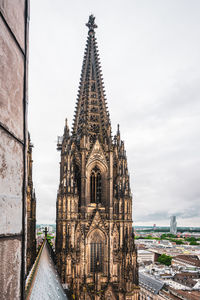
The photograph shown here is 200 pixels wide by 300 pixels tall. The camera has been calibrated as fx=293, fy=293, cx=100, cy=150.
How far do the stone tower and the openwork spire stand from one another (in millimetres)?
102

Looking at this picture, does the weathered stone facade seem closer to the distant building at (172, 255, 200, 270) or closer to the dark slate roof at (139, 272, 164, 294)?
the dark slate roof at (139, 272, 164, 294)

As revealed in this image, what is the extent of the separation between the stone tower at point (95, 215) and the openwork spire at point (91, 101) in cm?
10

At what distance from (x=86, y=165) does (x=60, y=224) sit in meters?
5.44

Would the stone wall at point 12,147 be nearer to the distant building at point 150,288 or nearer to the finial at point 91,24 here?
the finial at point 91,24

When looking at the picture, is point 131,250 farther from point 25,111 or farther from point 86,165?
point 25,111

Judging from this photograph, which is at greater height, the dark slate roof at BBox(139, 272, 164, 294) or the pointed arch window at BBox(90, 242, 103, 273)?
the pointed arch window at BBox(90, 242, 103, 273)

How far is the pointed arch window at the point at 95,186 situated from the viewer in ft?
85.1

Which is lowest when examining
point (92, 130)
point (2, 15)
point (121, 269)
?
point (121, 269)

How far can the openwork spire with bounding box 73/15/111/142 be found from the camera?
27656mm

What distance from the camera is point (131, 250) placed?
25047 millimetres

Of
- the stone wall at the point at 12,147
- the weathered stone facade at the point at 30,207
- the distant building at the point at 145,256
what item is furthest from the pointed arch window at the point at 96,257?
the distant building at the point at 145,256

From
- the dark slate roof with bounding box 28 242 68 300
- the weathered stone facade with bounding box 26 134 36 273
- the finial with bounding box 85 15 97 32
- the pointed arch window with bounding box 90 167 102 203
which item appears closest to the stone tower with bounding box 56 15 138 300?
the pointed arch window with bounding box 90 167 102 203

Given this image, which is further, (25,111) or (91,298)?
(91,298)

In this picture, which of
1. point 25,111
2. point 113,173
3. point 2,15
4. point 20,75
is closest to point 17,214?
point 25,111
